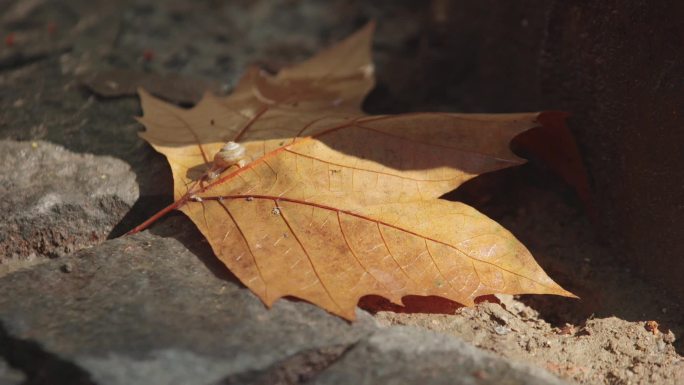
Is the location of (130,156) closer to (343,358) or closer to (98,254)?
(98,254)

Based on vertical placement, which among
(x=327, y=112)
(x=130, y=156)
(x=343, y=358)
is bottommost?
(x=343, y=358)

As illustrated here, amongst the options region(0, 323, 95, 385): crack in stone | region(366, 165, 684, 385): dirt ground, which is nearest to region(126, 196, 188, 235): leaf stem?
region(0, 323, 95, 385): crack in stone

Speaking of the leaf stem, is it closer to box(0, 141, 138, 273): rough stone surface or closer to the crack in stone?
box(0, 141, 138, 273): rough stone surface

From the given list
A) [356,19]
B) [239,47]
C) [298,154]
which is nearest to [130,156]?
[298,154]

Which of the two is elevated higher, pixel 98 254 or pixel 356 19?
pixel 356 19

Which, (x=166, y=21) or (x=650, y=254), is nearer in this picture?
(x=650, y=254)

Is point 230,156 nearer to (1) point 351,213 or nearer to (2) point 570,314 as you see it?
(1) point 351,213
